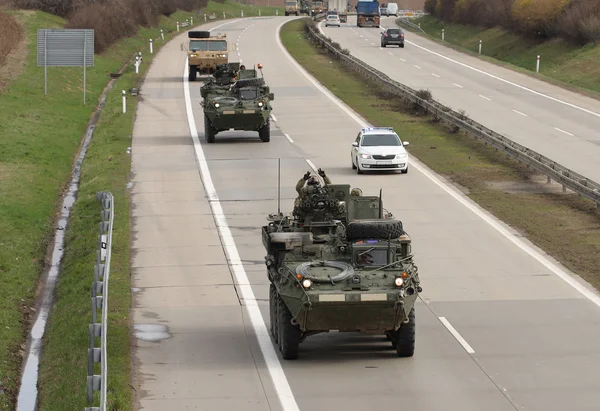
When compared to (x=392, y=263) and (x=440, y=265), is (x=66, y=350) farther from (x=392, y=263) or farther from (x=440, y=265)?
(x=440, y=265)

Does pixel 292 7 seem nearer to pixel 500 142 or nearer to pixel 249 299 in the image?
pixel 500 142

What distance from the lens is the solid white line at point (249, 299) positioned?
1645 cm

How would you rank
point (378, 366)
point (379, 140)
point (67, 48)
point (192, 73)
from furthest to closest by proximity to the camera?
1. point (192, 73)
2. point (67, 48)
3. point (379, 140)
4. point (378, 366)

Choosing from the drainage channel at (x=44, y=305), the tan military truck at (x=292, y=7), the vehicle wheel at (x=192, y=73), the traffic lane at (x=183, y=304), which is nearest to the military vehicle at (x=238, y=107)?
the traffic lane at (x=183, y=304)

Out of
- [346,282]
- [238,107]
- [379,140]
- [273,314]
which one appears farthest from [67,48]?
[346,282]

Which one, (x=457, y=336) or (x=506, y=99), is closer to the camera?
(x=457, y=336)

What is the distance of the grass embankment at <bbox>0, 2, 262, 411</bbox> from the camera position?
1845 centimetres

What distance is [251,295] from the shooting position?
22.3 metres

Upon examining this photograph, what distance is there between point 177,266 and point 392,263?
856 centimetres

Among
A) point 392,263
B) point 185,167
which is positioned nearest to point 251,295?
point 392,263

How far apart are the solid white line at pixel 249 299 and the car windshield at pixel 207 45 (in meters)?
24.9

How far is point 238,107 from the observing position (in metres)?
41.6

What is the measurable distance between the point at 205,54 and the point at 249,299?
43740 mm

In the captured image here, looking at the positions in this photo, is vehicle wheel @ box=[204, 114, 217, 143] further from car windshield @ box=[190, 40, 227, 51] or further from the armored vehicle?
car windshield @ box=[190, 40, 227, 51]
